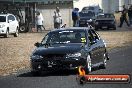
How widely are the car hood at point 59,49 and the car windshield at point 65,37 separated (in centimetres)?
50

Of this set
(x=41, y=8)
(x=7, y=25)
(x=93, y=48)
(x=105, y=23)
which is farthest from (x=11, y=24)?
(x=93, y=48)

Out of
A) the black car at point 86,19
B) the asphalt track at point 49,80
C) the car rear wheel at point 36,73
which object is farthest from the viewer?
the black car at point 86,19

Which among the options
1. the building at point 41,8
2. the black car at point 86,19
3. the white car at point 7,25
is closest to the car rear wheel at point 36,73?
the white car at point 7,25

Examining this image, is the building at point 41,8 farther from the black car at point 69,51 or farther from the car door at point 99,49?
the black car at point 69,51

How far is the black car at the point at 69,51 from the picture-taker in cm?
1385

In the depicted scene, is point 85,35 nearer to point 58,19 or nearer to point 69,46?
point 69,46

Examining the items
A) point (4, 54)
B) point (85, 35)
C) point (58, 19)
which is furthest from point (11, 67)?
point (58, 19)

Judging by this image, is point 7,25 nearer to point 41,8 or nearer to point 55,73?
point 41,8

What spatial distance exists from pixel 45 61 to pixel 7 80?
4.12 ft

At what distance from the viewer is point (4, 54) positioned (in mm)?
22500

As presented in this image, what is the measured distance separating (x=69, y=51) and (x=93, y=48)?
4.13ft

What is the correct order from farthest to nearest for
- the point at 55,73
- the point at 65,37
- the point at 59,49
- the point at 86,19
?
the point at 86,19 → the point at 65,37 → the point at 55,73 → the point at 59,49

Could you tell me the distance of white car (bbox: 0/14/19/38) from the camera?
3547cm

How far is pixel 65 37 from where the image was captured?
15.4 meters
